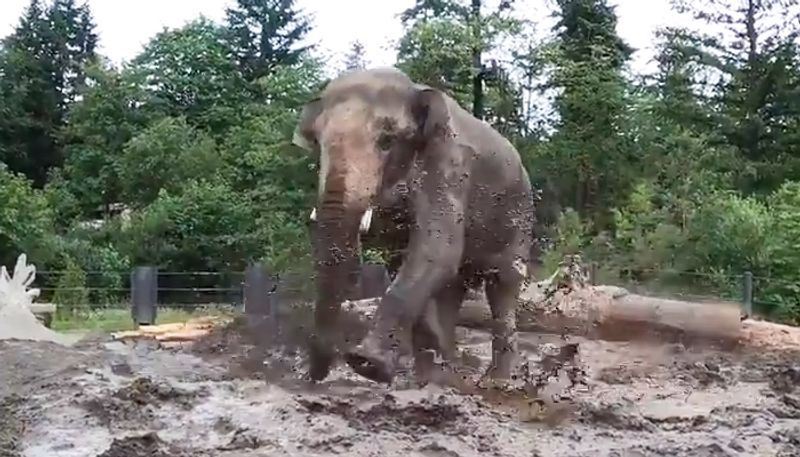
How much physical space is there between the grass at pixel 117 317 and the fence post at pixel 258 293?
38.8 inches

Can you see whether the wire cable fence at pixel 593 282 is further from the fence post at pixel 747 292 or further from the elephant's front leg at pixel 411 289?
the elephant's front leg at pixel 411 289

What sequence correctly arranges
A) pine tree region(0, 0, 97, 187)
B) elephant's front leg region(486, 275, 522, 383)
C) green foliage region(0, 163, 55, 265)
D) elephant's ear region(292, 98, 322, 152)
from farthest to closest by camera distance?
1. pine tree region(0, 0, 97, 187)
2. green foliage region(0, 163, 55, 265)
3. elephant's front leg region(486, 275, 522, 383)
4. elephant's ear region(292, 98, 322, 152)

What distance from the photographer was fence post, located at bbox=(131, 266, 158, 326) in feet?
51.6

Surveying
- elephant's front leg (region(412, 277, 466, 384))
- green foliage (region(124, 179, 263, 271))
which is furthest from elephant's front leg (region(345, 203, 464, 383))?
green foliage (region(124, 179, 263, 271))

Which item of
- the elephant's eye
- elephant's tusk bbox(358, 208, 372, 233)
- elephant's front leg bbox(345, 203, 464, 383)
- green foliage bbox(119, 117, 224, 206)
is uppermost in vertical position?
green foliage bbox(119, 117, 224, 206)

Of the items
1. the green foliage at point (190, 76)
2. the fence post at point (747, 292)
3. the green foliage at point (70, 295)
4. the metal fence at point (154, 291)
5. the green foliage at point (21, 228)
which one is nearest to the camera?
the fence post at point (747, 292)

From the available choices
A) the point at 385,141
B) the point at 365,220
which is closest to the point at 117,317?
the point at 385,141

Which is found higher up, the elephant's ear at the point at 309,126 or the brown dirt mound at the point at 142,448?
the elephant's ear at the point at 309,126

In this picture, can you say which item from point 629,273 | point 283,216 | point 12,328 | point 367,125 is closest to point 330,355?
point 367,125

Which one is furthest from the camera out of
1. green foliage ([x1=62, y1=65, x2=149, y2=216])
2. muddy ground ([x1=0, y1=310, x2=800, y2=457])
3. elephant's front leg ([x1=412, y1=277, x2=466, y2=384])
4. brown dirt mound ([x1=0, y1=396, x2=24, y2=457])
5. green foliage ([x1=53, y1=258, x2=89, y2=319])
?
green foliage ([x1=62, y1=65, x2=149, y2=216])

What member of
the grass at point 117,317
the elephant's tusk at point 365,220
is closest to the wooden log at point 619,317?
the elephant's tusk at point 365,220

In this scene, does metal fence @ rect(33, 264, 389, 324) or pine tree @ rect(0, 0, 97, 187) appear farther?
pine tree @ rect(0, 0, 97, 187)

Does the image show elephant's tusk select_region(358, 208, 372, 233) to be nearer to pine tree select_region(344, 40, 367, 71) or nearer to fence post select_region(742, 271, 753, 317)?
fence post select_region(742, 271, 753, 317)

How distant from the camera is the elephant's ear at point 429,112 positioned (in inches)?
257
